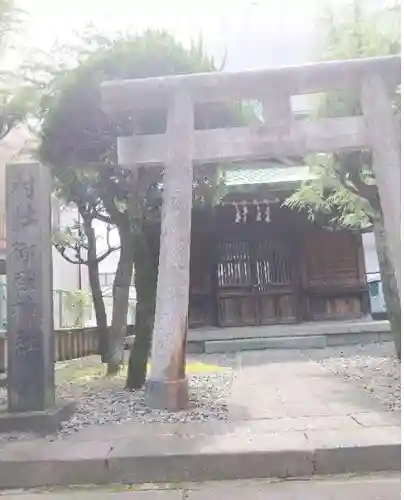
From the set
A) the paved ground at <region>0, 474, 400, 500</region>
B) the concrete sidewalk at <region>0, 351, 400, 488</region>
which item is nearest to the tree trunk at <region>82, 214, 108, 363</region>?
the concrete sidewalk at <region>0, 351, 400, 488</region>

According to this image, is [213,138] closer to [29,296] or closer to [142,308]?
[142,308]

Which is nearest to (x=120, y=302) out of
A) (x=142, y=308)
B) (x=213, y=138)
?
(x=142, y=308)

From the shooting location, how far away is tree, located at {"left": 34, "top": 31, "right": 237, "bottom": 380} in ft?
21.8

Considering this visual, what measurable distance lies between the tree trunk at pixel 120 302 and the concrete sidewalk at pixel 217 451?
10.2 ft

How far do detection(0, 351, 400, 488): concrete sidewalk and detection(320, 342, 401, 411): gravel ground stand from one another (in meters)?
0.90

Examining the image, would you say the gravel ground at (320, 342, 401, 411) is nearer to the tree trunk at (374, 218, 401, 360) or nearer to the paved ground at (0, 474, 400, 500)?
the tree trunk at (374, 218, 401, 360)

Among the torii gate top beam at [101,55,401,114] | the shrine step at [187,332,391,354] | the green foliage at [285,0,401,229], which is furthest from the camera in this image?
the shrine step at [187,332,391,354]

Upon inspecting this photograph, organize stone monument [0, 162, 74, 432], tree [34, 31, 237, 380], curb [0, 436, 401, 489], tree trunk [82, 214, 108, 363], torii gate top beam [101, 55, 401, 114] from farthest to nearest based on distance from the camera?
tree trunk [82, 214, 108, 363] → tree [34, 31, 237, 380] → torii gate top beam [101, 55, 401, 114] → stone monument [0, 162, 74, 432] → curb [0, 436, 401, 489]

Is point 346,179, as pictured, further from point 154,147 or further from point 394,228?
point 154,147

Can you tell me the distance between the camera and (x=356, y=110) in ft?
21.7

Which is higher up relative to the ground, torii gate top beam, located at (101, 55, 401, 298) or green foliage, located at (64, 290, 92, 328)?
torii gate top beam, located at (101, 55, 401, 298)

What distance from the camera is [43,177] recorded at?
5.86 m

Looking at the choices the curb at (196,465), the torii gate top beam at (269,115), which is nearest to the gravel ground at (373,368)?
the curb at (196,465)

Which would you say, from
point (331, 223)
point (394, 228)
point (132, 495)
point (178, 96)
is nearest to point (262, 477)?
point (132, 495)
